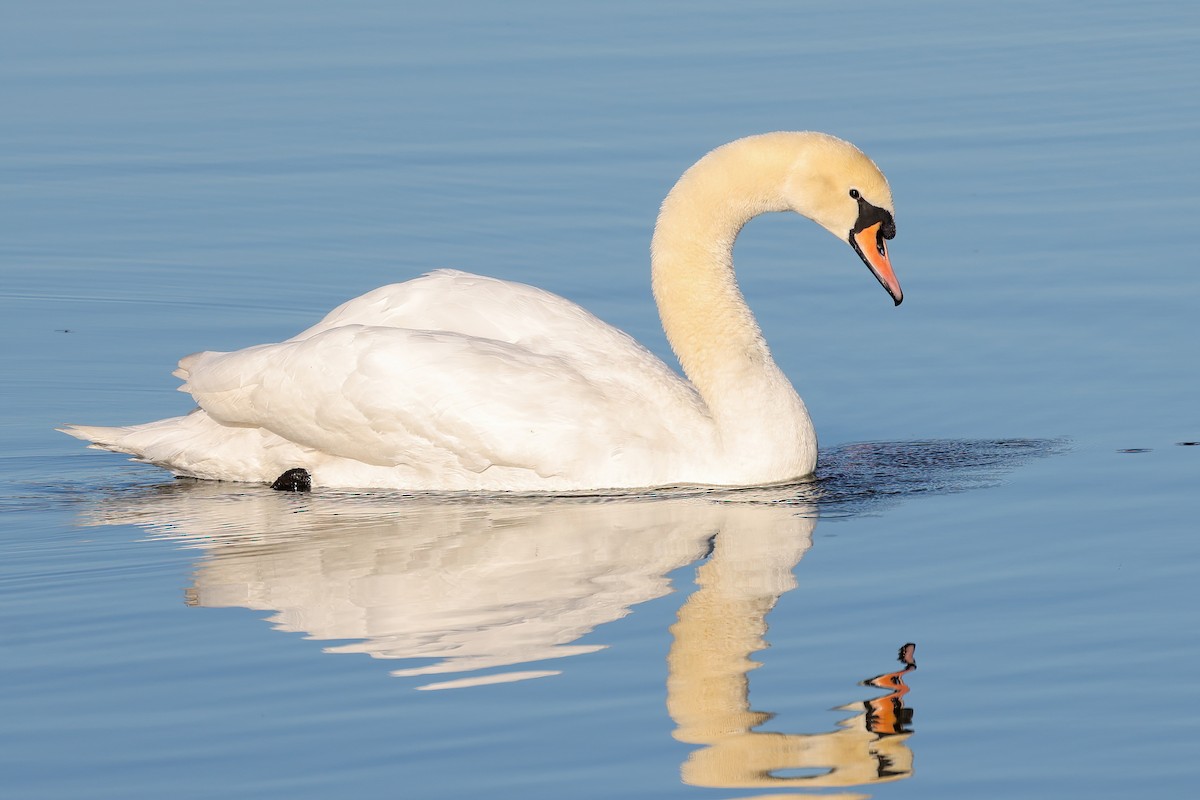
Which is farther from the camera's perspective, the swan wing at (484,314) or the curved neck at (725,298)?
the swan wing at (484,314)

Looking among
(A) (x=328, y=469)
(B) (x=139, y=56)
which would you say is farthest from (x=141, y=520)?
(B) (x=139, y=56)

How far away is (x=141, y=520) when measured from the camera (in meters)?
9.95

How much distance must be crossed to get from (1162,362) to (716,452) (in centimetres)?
278

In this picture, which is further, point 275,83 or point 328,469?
point 275,83

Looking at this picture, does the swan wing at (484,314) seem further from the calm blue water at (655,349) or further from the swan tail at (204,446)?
the calm blue water at (655,349)

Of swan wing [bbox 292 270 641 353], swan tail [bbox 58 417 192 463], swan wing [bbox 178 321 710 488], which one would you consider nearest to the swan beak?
swan wing [bbox 178 321 710 488]

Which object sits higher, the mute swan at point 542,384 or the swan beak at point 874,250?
the swan beak at point 874,250

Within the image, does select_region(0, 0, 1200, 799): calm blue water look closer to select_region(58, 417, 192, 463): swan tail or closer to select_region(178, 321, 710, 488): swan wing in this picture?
select_region(58, 417, 192, 463): swan tail

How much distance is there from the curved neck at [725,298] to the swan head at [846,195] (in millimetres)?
81

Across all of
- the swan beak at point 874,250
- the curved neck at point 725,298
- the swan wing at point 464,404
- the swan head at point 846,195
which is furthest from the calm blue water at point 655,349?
the swan head at point 846,195

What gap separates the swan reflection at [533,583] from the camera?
272 inches

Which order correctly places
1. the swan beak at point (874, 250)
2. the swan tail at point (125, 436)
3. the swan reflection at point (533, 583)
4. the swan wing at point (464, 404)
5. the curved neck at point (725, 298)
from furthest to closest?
the swan tail at point (125, 436), the swan beak at point (874, 250), the curved neck at point (725, 298), the swan wing at point (464, 404), the swan reflection at point (533, 583)

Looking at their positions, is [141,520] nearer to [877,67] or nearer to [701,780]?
[701,780]

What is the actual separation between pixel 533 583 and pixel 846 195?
291 centimetres
